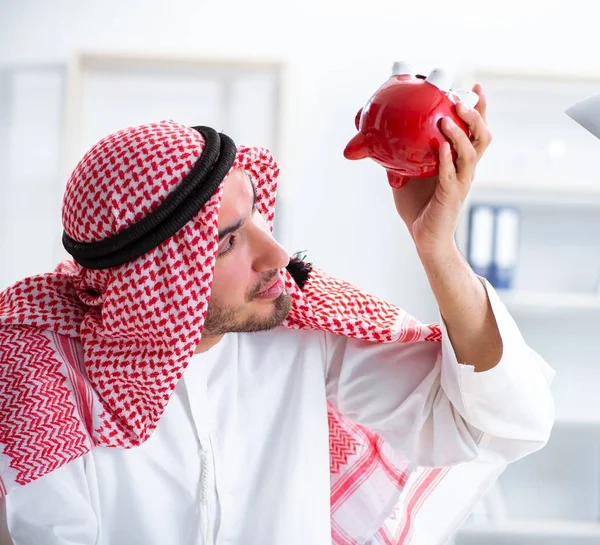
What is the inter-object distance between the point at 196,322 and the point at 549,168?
2.62m

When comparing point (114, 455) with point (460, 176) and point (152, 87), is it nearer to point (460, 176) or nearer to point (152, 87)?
point (460, 176)

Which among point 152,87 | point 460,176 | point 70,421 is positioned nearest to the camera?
point 460,176

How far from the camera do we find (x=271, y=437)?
1.42 meters

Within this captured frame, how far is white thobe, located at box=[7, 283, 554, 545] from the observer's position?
1209mm

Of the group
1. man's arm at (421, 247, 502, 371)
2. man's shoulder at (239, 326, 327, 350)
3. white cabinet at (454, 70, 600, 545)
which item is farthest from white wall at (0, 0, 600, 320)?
man's arm at (421, 247, 502, 371)

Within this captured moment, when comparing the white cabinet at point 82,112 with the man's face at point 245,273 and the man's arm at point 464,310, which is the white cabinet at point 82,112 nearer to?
the man's face at point 245,273

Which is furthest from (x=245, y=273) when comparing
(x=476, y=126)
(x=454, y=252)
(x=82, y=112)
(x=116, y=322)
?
(x=82, y=112)

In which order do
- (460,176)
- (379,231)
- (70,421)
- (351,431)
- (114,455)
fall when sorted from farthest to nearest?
1. (379,231)
2. (351,431)
3. (114,455)
4. (70,421)
5. (460,176)

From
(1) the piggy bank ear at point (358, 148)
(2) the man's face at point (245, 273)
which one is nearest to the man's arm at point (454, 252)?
(1) the piggy bank ear at point (358, 148)

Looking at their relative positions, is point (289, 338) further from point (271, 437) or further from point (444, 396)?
point (444, 396)

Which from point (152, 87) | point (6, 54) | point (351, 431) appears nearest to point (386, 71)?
point (152, 87)

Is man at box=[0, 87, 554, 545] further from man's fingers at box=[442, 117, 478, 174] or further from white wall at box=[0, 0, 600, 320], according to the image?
white wall at box=[0, 0, 600, 320]

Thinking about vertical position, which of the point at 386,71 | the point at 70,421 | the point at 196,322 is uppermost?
the point at 386,71

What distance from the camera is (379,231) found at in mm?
3570
